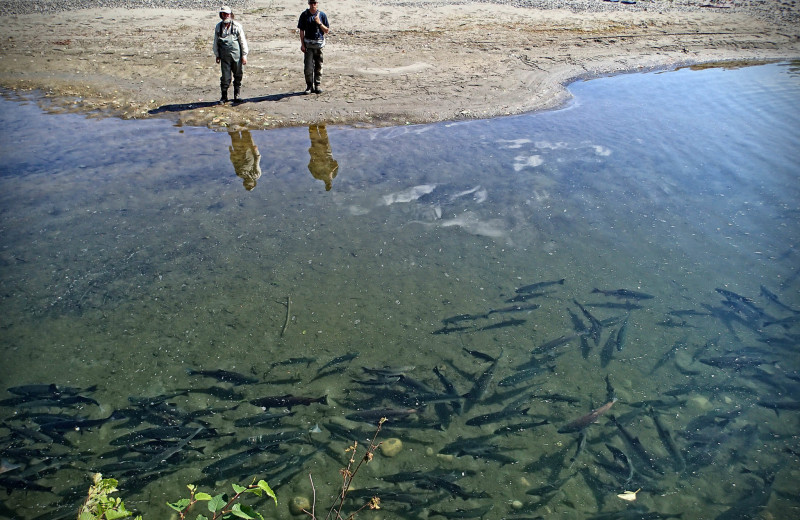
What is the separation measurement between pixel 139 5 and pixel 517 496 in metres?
24.5

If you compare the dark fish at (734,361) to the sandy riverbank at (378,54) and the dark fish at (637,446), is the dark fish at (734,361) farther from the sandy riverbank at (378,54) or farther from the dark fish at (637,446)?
the sandy riverbank at (378,54)

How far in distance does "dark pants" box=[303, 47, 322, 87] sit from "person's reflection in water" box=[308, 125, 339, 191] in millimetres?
1825

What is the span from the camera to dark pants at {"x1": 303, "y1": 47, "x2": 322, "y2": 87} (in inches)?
474

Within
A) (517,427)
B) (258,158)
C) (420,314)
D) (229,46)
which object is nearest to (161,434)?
(420,314)

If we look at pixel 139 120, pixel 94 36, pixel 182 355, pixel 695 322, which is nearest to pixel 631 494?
pixel 695 322

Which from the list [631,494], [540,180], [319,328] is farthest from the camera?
[540,180]

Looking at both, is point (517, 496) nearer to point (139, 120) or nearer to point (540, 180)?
point (540, 180)

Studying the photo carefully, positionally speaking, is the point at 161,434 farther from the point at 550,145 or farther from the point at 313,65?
the point at 313,65

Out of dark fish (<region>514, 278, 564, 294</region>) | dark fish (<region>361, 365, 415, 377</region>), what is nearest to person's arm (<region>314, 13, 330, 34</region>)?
dark fish (<region>514, 278, 564, 294</region>)

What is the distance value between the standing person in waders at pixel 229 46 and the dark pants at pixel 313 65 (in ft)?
4.63

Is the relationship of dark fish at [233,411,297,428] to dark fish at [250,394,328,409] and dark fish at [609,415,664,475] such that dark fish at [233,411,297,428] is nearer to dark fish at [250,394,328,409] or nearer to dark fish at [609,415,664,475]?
dark fish at [250,394,328,409]

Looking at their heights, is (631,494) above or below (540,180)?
below

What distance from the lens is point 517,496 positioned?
4352 millimetres

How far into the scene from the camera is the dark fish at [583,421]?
486 centimetres
